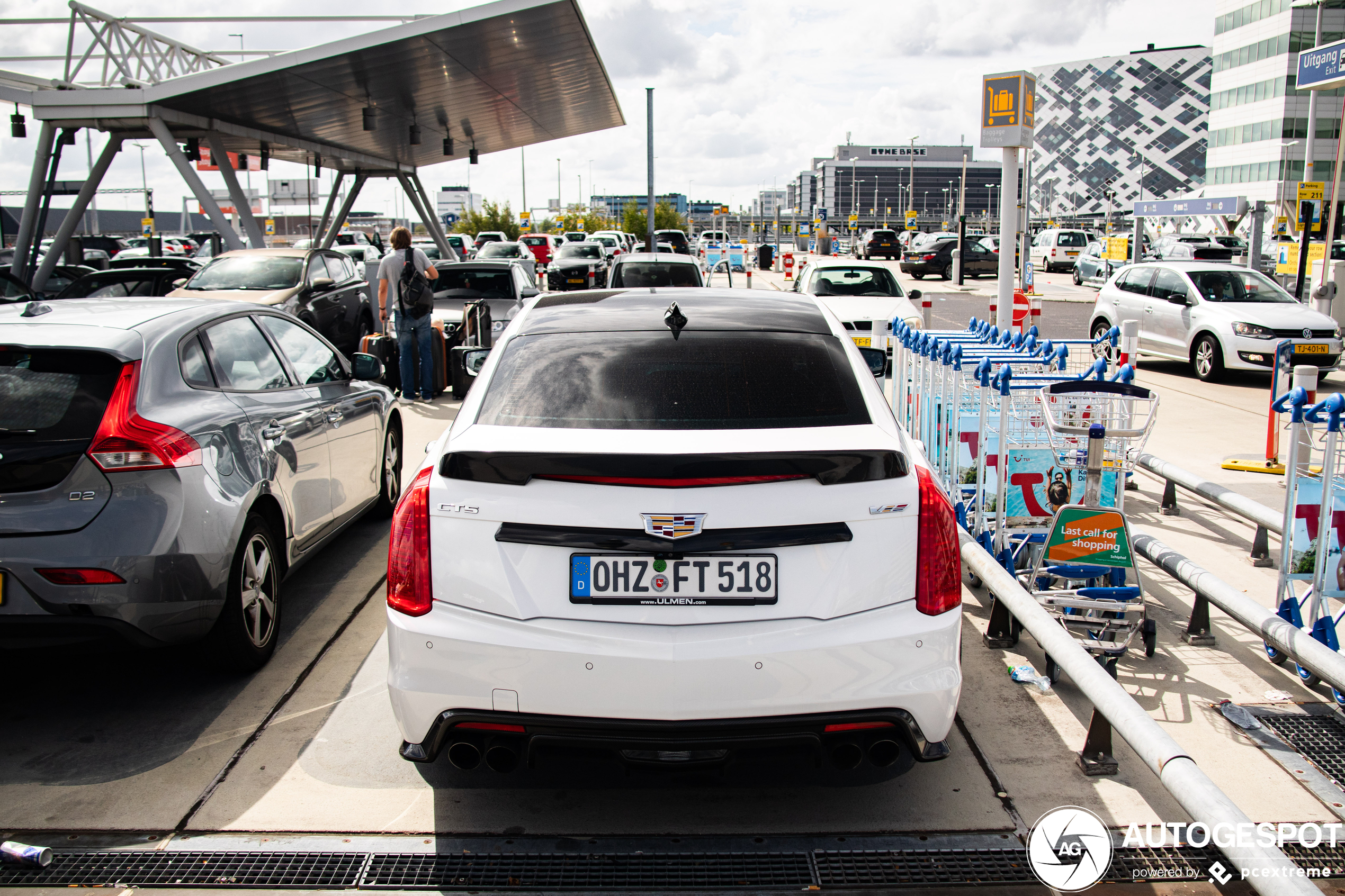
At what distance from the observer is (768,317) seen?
12.5ft

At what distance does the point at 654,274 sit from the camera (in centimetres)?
1488

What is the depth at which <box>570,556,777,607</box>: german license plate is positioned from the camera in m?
2.89

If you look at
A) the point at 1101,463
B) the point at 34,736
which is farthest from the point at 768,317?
the point at 34,736

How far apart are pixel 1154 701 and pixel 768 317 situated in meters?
2.29

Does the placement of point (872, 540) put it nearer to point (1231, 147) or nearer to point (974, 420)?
point (974, 420)

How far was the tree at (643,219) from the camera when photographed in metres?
76.9

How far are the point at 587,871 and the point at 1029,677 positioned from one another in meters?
2.32

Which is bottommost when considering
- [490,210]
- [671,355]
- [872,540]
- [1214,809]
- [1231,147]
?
[1214,809]

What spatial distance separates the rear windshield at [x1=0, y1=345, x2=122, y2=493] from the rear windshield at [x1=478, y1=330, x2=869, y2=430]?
1.74 meters

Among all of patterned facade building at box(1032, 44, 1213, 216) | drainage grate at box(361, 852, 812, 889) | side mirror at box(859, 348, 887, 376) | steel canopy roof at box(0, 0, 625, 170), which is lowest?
drainage grate at box(361, 852, 812, 889)

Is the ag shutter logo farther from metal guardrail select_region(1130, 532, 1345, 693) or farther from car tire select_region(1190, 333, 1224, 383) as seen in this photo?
car tire select_region(1190, 333, 1224, 383)

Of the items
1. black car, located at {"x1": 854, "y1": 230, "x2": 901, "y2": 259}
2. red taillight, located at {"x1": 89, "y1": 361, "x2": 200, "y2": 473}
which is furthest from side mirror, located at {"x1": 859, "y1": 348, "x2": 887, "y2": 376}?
black car, located at {"x1": 854, "y1": 230, "x2": 901, "y2": 259}

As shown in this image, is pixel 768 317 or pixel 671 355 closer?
pixel 671 355

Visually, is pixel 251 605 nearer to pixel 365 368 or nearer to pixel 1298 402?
pixel 365 368
